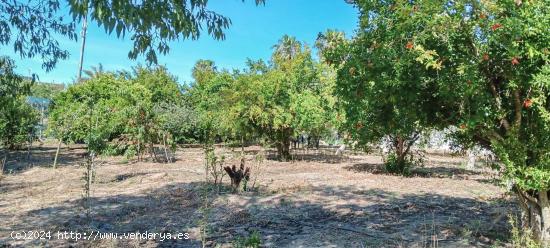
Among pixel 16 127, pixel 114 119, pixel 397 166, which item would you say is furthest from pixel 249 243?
pixel 16 127

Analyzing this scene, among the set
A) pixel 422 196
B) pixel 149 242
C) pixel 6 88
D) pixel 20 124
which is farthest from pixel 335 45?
pixel 20 124

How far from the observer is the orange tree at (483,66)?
13.6 ft

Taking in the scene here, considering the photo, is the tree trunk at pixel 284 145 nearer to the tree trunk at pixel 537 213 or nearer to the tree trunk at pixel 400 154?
the tree trunk at pixel 400 154

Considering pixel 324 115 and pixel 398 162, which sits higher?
pixel 324 115

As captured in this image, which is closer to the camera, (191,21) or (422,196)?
(191,21)

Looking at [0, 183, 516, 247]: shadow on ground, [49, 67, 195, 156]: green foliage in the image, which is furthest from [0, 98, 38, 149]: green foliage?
[0, 183, 516, 247]: shadow on ground

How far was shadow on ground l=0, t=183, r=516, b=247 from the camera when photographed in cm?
573

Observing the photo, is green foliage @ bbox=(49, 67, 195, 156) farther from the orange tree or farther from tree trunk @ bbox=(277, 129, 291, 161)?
the orange tree

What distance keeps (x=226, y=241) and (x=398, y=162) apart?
970cm

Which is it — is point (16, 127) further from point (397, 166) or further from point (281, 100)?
point (397, 166)

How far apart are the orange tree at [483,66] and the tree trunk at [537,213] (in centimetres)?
1

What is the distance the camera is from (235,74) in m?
19.1

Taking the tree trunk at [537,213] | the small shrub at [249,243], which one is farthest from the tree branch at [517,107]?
the small shrub at [249,243]

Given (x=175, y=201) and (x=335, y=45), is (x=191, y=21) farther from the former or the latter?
(x=175, y=201)
